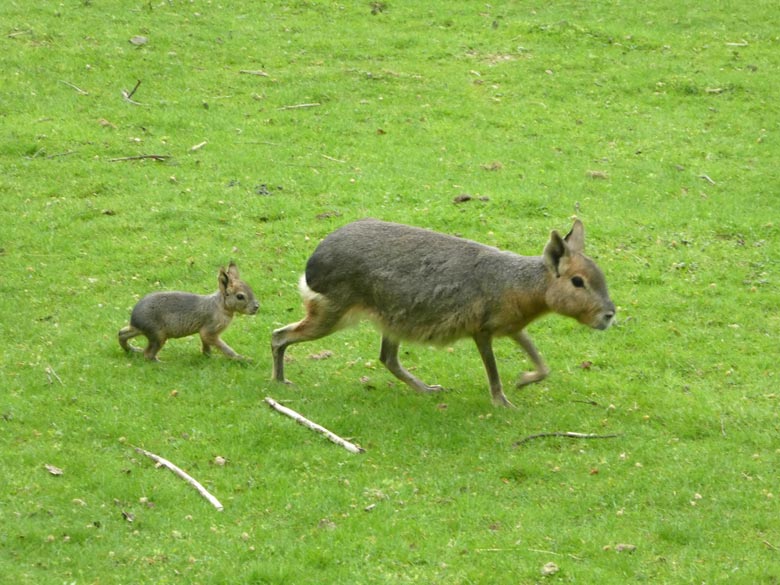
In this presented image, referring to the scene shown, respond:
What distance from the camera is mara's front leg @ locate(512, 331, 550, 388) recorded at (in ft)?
31.6

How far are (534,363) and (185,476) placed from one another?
3.19 metres

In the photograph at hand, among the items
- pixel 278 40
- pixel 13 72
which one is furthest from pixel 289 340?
pixel 278 40

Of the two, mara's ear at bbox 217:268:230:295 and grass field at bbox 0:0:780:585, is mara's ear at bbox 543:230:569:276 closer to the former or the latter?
grass field at bbox 0:0:780:585

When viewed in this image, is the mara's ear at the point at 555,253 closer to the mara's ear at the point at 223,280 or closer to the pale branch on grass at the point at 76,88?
the mara's ear at the point at 223,280

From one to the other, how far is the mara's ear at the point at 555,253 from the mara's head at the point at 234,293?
269cm

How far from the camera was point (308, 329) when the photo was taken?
31.9 ft

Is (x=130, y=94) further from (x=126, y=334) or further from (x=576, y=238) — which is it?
(x=576, y=238)

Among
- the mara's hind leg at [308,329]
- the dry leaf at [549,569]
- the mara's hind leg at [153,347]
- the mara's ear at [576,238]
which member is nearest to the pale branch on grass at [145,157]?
the mara's hind leg at [153,347]

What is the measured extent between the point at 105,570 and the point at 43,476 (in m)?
1.21

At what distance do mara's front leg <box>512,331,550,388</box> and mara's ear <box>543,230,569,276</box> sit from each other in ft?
2.30

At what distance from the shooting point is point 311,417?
919cm

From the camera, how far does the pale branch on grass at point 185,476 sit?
7.76m

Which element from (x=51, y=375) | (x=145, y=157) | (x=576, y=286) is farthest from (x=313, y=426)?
(x=145, y=157)

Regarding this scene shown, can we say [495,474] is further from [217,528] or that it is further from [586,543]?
[217,528]
